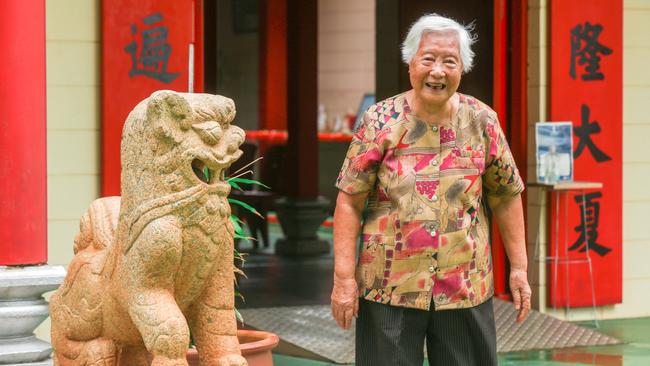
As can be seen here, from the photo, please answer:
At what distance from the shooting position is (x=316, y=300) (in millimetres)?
9234

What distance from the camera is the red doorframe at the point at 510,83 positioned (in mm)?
8344

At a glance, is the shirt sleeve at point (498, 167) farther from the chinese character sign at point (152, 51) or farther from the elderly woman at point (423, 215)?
the chinese character sign at point (152, 51)

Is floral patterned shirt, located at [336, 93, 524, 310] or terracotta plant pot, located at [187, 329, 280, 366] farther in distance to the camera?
terracotta plant pot, located at [187, 329, 280, 366]

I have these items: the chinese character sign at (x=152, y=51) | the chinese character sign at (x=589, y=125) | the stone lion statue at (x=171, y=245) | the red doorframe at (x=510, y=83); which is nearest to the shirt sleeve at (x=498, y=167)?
the stone lion statue at (x=171, y=245)

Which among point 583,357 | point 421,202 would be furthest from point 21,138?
point 583,357

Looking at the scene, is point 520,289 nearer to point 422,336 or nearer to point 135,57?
point 422,336

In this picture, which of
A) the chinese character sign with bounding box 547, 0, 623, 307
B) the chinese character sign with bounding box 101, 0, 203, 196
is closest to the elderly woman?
the chinese character sign with bounding box 101, 0, 203, 196

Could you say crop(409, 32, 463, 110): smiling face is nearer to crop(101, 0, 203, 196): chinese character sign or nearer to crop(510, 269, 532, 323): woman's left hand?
crop(510, 269, 532, 323): woman's left hand

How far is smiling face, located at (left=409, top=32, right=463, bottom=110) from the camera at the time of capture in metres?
4.12

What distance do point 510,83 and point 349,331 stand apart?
6.71 feet

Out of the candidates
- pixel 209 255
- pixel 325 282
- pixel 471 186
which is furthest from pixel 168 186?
pixel 325 282

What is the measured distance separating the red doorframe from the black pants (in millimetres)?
4179

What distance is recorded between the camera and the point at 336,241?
423 cm

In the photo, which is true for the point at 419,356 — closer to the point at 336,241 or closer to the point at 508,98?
the point at 336,241
